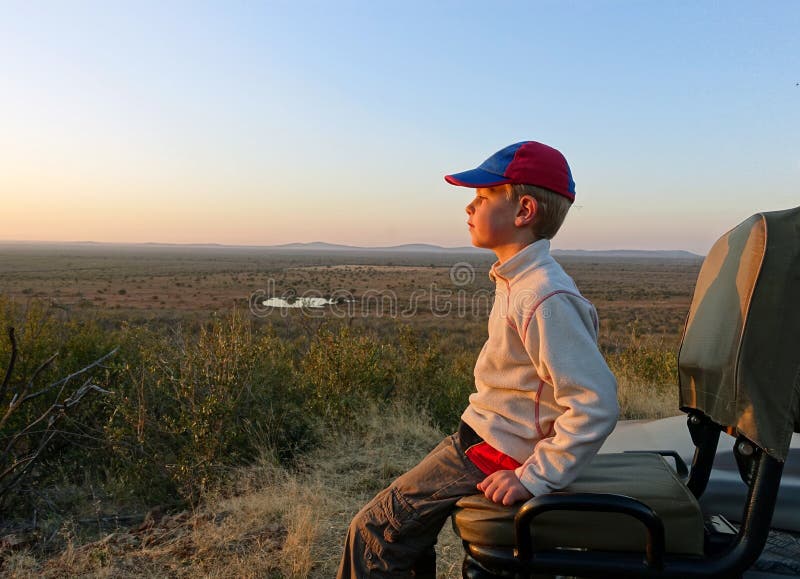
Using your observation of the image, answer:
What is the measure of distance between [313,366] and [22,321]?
2.65m

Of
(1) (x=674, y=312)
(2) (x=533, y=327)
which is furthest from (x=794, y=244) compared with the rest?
(1) (x=674, y=312)

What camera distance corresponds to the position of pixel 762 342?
1441 mm

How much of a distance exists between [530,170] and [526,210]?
12cm

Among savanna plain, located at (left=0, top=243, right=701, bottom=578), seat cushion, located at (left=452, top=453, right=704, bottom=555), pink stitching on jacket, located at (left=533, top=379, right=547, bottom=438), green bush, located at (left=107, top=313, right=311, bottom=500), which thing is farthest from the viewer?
green bush, located at (left=107, top=313, right=311, bottom=500)

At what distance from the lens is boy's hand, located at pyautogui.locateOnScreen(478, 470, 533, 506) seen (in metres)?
1.61

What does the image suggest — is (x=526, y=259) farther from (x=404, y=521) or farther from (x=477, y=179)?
(x=404, y=521)

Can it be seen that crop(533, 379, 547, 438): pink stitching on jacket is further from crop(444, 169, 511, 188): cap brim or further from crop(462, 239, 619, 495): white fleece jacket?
crop(444, 169, 511, 188): cap brim

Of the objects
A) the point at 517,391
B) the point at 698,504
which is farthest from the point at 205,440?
the point at 698,504

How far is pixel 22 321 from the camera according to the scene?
539cm

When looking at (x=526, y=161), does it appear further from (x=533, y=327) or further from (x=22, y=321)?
(x=22, y=321)

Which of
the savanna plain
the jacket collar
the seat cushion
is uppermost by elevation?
the jacket collar

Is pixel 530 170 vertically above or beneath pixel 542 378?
above

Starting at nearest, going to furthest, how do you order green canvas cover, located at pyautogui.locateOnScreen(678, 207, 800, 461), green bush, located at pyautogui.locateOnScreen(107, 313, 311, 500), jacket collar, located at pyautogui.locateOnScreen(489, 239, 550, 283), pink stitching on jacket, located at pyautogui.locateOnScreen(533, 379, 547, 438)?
green canvas cover, located at pyautogui.locateOnScreen(678, 207, 800, 461) → pink stitching on jacket, located at pyautogui.locateOnScreen(533, 379, 547, 438) → jacket collar, located at pyautogui.locateOnScreen(489, 239, 550, 283) → green bush, located at pyautogui.locateOnScreen(107, 313, 311, 500)

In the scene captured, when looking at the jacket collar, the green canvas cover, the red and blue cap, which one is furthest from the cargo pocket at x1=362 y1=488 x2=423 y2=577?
the red and blue cap
